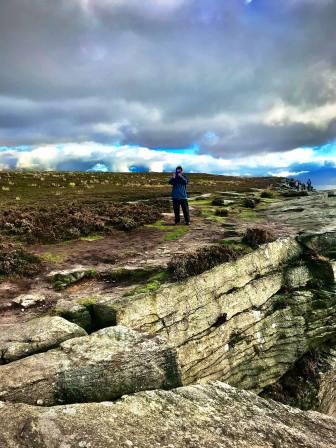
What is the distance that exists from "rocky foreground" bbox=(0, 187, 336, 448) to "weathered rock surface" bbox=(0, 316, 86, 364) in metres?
0.03

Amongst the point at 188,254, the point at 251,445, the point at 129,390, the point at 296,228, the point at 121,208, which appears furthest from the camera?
the point at 121,208

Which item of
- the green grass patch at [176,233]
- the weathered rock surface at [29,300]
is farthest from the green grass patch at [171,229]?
the weathered rock surface at [29,300]

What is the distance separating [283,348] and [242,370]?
306cm

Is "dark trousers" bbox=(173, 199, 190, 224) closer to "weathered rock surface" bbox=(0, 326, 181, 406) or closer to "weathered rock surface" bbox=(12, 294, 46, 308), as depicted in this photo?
"weathered rock surface" bbox=(12, 294, 46, 308)

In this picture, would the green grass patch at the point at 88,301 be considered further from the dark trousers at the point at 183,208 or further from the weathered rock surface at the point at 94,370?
the dark trousers at the point at 183,208

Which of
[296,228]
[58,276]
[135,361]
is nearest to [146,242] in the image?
[58,276]

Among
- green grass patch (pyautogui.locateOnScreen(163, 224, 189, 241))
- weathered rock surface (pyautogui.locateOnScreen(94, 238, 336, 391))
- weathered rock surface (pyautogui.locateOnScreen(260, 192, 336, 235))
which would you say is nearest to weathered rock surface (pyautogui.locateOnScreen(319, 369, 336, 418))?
weathered rock surface (pyautogui.locateOnScreen(94, 238, 336, 391))

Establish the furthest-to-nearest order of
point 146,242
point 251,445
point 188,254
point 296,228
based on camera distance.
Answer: point 296,228, point 146,242, point 188,254, point 251,445

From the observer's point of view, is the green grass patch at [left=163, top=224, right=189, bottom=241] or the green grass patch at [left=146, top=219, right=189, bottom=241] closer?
the green grass patch at [left=163, top=224, right=189, bottom=241]

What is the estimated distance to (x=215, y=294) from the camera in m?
17.6

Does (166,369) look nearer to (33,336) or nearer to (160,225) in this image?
(33,336)

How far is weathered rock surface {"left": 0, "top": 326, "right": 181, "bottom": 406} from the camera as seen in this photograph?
364 inches

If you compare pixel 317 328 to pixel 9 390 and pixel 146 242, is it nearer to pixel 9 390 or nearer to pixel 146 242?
pixel 146 242

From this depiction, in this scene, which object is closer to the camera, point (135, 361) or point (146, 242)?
point (135, 361)
